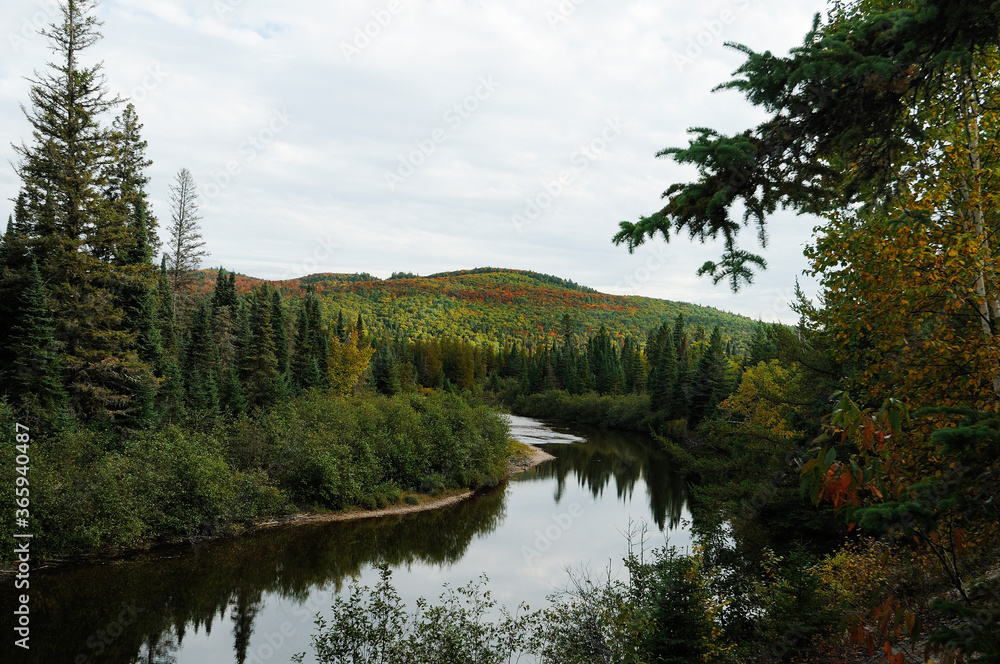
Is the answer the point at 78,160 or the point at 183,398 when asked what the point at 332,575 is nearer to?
the point at 183,398

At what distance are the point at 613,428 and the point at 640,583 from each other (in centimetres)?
6059

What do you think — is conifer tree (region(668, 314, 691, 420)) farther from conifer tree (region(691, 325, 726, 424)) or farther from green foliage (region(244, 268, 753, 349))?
green foliage (region(244, 268, 753, 349))

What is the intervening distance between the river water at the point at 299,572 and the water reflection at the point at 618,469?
0.37 metres

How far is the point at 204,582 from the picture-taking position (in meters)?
18.7

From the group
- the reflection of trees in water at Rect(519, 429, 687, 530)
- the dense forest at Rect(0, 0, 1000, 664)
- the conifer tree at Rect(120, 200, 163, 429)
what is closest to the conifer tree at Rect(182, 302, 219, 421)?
the dense forest at Rect(0, 0, 1000, 664)

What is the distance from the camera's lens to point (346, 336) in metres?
69.4

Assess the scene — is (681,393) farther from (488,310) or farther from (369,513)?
(488,310)

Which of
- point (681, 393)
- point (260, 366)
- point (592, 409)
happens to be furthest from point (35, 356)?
point (592, 409)

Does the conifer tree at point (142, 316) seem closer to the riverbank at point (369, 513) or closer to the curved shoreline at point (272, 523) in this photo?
the curved shoreline at point (272, 523)

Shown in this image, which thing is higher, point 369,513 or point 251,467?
point 251,467

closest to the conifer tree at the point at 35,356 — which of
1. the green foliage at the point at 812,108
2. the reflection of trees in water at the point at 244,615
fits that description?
the reflection of trees in water at the point at 244,615

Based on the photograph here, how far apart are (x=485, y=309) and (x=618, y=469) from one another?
127 meters

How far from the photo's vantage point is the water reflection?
3185cm

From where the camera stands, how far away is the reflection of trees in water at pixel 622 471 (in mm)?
31422
